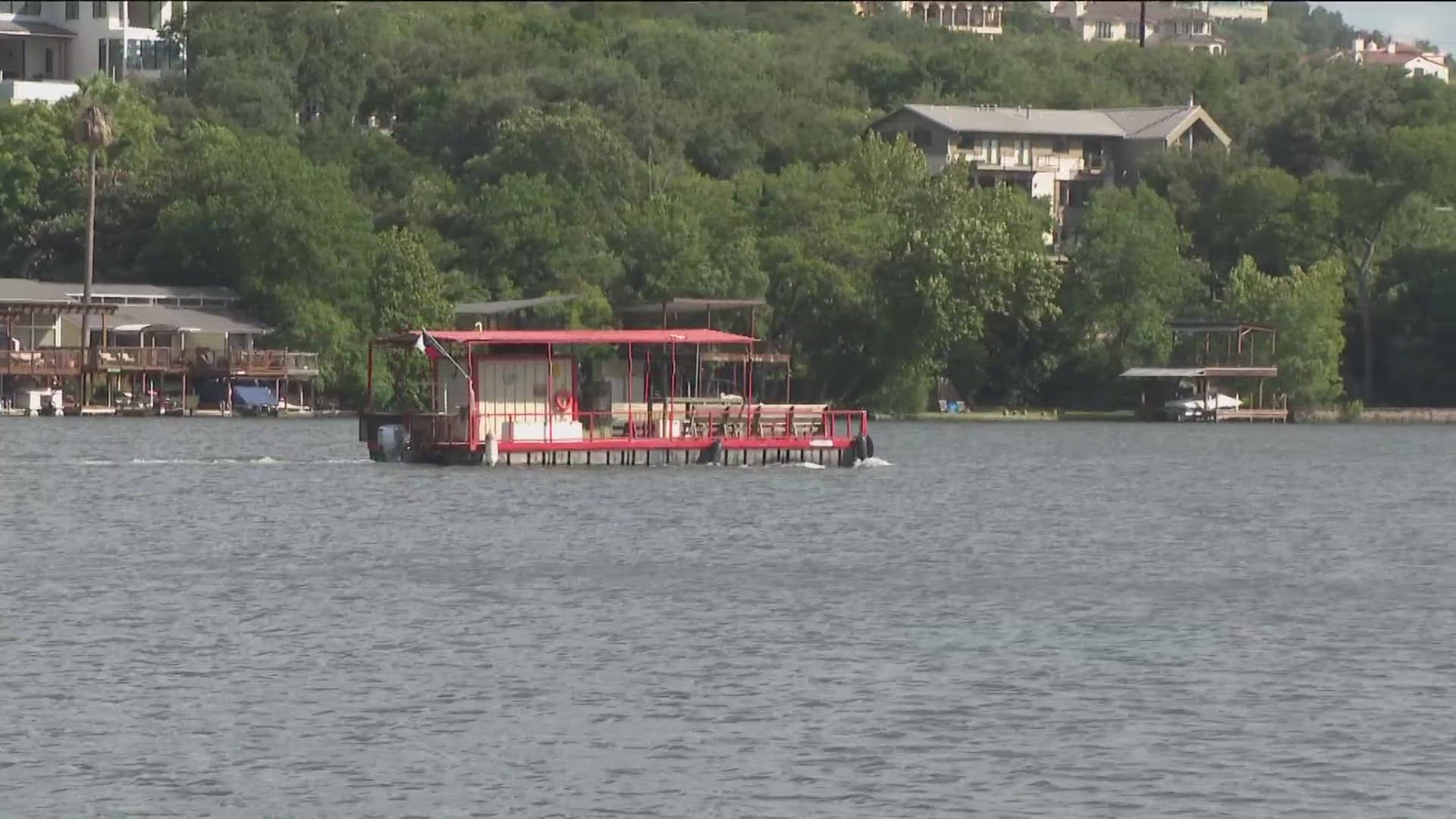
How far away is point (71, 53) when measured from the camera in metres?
145

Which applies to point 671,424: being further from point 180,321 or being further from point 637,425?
point 180,321

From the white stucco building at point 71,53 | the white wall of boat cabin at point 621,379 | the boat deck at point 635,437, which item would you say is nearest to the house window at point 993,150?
the white stucco building at point 71,53

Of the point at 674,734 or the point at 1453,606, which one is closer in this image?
the point at 674,734

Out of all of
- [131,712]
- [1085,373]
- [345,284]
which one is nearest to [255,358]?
[345,284]

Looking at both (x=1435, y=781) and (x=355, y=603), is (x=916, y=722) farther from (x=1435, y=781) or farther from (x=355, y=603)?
(x=355, y=603)

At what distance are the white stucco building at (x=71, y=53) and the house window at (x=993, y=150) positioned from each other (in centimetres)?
4318

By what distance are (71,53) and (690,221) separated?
40.7m

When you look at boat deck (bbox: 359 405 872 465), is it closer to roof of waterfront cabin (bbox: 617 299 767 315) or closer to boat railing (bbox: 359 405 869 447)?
boat railing (bbox: 359 405 869 447)

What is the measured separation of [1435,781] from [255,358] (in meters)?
95.8

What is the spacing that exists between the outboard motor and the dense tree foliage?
3326 centimetres

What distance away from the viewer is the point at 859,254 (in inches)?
4734

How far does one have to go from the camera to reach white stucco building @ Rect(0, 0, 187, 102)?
464ft

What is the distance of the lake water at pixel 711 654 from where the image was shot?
85.3 feet

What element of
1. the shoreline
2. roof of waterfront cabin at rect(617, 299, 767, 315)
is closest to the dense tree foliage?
the shoreline
